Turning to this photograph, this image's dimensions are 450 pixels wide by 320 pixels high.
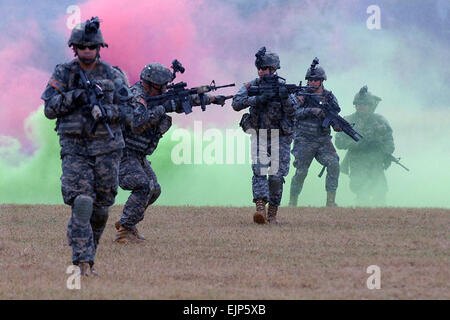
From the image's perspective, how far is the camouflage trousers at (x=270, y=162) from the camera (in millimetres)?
15344

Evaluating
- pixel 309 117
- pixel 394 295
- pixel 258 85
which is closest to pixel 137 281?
pixel 394 295

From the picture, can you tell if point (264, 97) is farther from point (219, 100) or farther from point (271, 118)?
point (219, 100)

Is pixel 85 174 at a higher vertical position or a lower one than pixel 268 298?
higher

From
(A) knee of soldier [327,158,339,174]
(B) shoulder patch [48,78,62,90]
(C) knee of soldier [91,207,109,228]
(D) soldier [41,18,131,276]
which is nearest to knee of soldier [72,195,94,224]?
(D) soldier [41,18,131,276]

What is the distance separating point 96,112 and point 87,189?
2.50 ft

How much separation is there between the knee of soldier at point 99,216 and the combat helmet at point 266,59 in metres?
5.36

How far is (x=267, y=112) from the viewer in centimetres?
1527

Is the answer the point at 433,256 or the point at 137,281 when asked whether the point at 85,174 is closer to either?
the point at 137,281

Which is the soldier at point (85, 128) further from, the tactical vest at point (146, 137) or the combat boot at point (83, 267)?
the tactical vest at point (146, 137)

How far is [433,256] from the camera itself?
1177 centimetres

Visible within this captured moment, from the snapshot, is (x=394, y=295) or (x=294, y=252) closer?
(x=394, y=295)

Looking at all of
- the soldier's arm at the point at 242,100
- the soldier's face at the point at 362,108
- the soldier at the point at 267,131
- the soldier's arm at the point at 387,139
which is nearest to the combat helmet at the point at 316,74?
the soldier at the point at 267,131

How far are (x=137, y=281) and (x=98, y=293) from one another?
0.81m

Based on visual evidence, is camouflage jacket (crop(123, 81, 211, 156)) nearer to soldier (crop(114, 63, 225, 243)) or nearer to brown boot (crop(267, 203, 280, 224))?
soldier (crop(114, 63, 225, 243))
